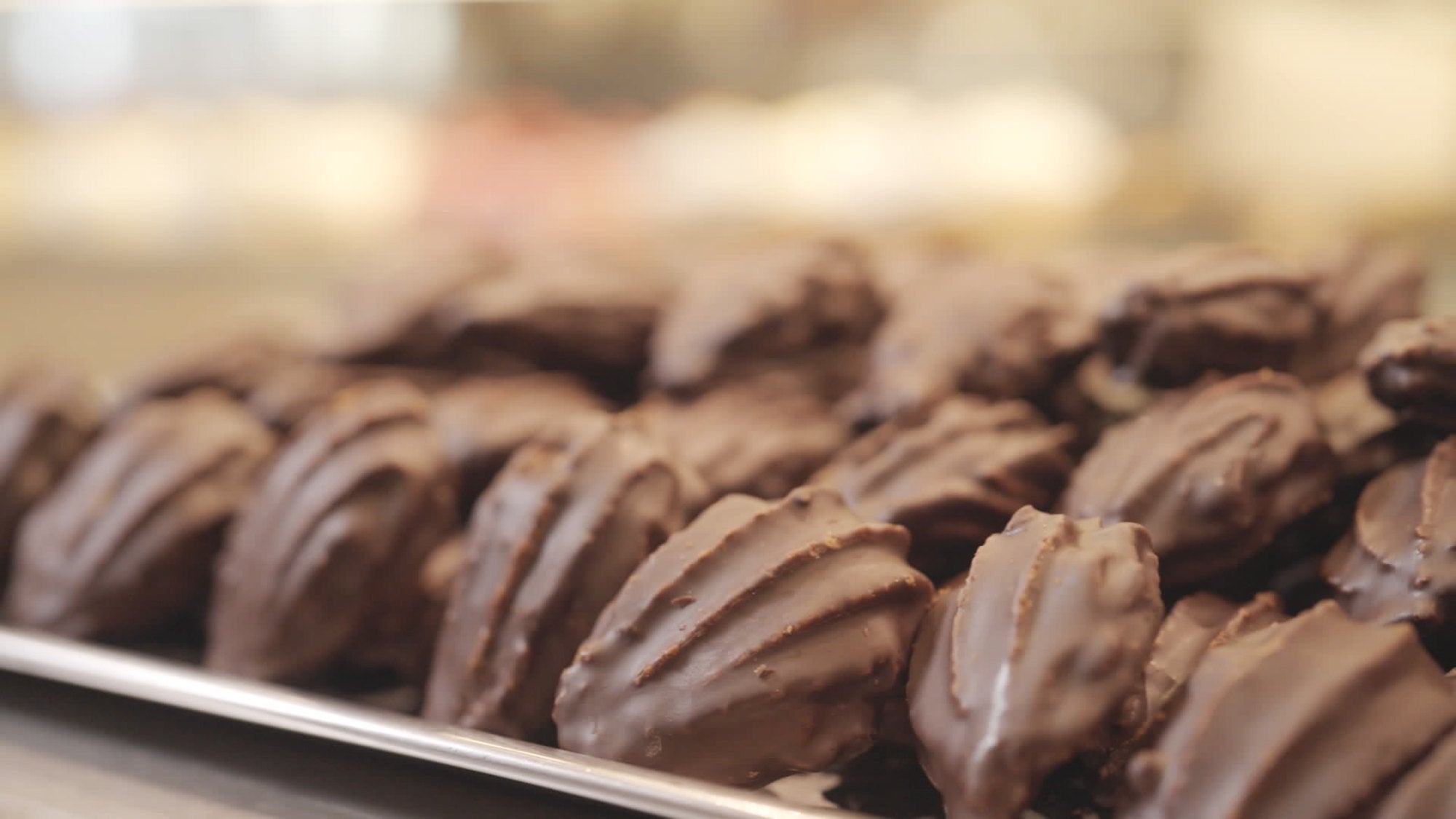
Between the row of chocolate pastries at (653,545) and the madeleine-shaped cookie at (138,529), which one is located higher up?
the row of chocolate pastries at (653,545)

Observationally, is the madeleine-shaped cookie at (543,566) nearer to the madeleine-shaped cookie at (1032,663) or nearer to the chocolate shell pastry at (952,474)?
the chocolate shell pastry at (952,474)

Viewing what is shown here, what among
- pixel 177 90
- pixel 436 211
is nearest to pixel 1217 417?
pixel 436 211

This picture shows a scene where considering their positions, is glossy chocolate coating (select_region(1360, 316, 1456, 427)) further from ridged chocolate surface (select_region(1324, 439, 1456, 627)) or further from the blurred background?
the blurred background

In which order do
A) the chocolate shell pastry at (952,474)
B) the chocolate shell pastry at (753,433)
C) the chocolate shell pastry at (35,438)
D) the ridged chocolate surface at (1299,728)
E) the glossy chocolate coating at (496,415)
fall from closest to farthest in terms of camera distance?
the ridged chocolate surface at (1299,728) → the chocolate shell pastry at (952,474) → the chocolate shell pastry at (753,433) → the glossy chocolate coating at (496,415) → the chocolate shell pastry at (35,438)

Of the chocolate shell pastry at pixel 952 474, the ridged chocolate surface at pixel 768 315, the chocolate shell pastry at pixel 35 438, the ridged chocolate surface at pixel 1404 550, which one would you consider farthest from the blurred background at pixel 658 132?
the ridged chocolate surface at pixel 1404 550

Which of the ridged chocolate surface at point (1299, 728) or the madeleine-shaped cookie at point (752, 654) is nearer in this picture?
the ridged chocolate surface at point (1299, 728)

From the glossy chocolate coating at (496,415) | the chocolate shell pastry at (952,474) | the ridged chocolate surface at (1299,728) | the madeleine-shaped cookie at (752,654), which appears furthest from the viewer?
the glossy chocolate coating at (496,415)
